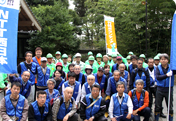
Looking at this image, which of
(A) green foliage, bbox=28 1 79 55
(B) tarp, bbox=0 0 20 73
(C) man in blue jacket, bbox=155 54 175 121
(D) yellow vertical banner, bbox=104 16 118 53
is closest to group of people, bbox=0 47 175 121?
(C) man in blue jacket, bbox=155 54 175 121

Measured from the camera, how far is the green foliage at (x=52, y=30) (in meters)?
15.3

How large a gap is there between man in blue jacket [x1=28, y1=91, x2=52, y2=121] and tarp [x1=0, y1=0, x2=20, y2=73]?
87 centimetres

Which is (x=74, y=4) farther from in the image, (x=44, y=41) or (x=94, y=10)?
(x=44, y=41)

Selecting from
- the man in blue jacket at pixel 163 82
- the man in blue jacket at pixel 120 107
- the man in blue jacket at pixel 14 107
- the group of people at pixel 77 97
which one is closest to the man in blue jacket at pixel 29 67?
the group of people at pixel 77 97

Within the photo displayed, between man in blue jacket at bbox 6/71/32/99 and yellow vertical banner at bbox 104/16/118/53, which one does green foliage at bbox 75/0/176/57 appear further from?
man in blue jacket at bbox 6/71/32/99

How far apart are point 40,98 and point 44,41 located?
1208cm

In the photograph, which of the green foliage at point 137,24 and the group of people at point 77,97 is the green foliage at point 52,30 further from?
the group of people at point 77,97

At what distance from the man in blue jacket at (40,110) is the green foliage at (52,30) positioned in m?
11.4

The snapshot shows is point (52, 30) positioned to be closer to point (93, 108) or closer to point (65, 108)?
point (65, 108)

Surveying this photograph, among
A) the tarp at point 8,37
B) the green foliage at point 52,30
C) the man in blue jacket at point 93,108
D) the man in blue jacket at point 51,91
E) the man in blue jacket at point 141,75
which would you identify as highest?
the green foliage at point 52,30

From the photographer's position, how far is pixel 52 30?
1568 cm

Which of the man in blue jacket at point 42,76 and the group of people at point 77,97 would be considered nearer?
the group of people at point 77,97

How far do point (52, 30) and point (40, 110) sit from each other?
12.4 meters

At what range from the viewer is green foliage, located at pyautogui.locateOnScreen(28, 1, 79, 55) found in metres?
15.3
